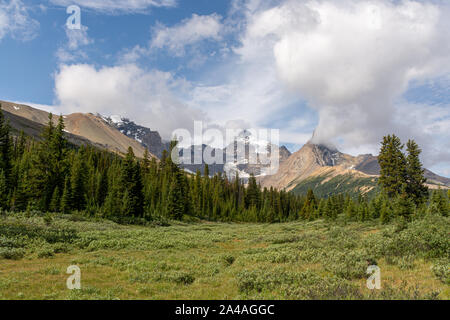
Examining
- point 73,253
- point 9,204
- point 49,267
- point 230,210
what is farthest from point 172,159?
point 49,267

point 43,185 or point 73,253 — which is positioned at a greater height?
point 43,185

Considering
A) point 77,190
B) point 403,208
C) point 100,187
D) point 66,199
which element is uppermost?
point 100,187

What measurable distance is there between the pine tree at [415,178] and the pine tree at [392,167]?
107cm

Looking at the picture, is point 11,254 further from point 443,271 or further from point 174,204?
point 174,204

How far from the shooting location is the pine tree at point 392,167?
154 ft

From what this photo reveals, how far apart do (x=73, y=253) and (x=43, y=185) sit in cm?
3328

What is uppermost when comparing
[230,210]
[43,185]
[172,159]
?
[172,159]

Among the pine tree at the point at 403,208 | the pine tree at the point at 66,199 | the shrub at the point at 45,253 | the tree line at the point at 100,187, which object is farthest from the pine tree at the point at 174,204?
the shrub at the point at 45,253

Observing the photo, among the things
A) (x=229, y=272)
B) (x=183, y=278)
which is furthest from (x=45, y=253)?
(x=229, y=272)

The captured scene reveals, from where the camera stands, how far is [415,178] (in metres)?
47.2

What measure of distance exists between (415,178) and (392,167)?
439cm
